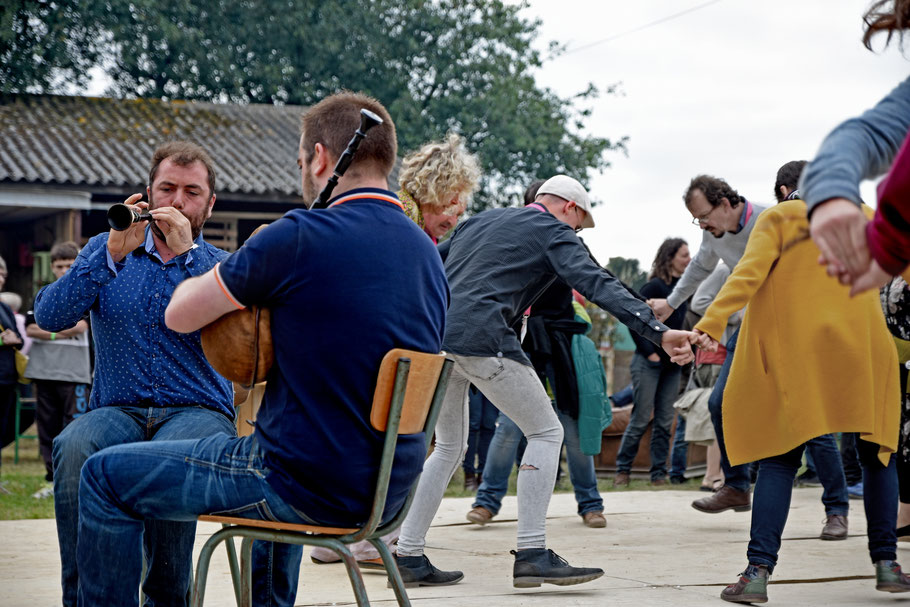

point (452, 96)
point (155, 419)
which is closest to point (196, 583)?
point (155, 419)

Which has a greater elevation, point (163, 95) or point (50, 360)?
point (163, 95)

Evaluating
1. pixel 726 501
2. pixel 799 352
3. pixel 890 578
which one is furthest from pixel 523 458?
pixel 726 501

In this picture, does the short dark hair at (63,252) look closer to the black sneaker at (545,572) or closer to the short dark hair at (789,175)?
the black sneaker at (545,572)

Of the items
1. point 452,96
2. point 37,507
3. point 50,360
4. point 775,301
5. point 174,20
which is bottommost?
point 37,507

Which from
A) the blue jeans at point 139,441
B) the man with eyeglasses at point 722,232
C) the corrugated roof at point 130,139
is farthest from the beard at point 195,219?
the corrugated roof at point 130,139

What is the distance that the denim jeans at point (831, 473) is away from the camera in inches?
234

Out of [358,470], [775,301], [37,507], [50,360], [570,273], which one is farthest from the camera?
[50,360]

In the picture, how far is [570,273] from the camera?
4.71 metres

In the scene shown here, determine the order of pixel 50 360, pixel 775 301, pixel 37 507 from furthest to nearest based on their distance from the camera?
1. pixel 50 360
2. pixel 37 507
3. pixel 775 301

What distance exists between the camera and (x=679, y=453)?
403 inches

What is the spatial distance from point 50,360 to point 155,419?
253 inches

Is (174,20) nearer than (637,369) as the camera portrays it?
No

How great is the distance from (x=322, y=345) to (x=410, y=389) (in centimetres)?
26

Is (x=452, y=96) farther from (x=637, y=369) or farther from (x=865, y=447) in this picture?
(x=865, y=447)
